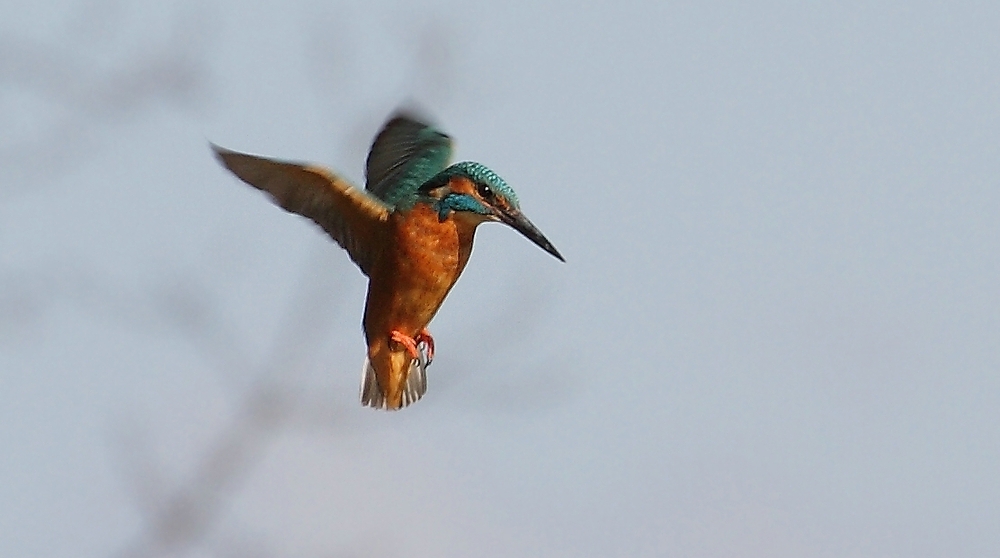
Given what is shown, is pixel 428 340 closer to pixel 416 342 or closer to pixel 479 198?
pixel 416 342

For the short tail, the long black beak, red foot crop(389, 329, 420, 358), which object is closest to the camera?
the long black beak

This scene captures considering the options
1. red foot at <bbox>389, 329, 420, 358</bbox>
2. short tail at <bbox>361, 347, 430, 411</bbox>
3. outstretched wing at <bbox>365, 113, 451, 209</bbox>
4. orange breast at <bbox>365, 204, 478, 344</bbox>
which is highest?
outstretched wing at <bbox>365, 113, 451, 209</bbox>

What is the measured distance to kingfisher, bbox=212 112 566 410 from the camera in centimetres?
513

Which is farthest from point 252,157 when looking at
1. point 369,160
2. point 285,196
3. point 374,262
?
point 369,160

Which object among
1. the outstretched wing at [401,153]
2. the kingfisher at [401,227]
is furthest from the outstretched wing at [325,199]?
the outstretched wing at [401,153]

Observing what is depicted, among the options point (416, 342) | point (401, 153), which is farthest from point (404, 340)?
point (401, 153)

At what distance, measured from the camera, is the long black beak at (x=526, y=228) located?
493 cm

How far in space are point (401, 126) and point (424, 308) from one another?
2.98 ft

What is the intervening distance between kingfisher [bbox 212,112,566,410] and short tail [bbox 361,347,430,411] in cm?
5

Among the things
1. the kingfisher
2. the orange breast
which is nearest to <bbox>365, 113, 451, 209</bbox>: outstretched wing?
the kingfisher

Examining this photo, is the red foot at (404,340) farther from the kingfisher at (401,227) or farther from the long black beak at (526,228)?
the long black beak at (526,228)

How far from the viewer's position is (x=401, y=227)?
17.3ft

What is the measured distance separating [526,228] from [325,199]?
667mm

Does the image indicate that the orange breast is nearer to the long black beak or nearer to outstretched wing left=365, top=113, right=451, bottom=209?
the long black beak
